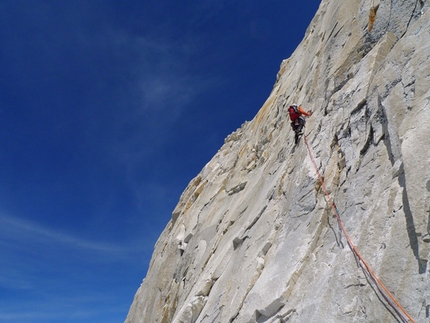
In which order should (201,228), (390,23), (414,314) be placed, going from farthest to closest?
(201,228), (390,23), (414,314)

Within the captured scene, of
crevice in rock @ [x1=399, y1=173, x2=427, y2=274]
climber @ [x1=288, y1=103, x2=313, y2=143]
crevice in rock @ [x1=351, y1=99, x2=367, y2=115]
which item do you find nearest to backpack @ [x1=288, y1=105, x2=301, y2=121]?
climber @ [x1=288, y1=103, x2=313, y2=143]

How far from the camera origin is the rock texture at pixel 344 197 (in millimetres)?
5090

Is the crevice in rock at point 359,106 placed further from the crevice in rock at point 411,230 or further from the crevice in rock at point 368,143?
the crevice in rock at point 411,230

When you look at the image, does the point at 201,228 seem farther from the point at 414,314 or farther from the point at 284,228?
the point at 414,314

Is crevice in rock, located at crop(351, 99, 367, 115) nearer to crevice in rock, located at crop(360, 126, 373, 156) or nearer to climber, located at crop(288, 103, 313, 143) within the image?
crevice in rock, located at crop(360, 126, 373, 156)

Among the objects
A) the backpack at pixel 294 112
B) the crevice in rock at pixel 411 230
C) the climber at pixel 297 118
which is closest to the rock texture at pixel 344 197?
the crevice in rock at pixel 411 230

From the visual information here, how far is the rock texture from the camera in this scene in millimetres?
5090

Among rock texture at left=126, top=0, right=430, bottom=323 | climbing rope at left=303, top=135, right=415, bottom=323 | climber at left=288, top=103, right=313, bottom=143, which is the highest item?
climber at left=288, top=103, right=313, bottom=143

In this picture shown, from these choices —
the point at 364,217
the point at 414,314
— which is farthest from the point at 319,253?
the point at 414,314

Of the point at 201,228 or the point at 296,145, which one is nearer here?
the point at 296,145

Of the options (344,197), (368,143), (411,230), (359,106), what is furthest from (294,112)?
(411,230)

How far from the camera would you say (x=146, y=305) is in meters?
21.8

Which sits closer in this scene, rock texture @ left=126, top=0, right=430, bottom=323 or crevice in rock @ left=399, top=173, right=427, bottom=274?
crevice in rock @ left=399, top=173, right=427, bottom=274

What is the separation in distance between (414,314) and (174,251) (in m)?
17.8
